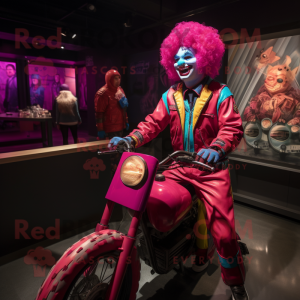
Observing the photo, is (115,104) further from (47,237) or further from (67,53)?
(67,53)

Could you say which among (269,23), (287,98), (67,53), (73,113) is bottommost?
(73,113)

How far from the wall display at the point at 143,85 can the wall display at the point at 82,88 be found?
258 cm

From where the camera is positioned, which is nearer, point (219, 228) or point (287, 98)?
point (219, 228)

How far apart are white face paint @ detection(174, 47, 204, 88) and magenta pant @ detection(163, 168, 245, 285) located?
2.21 feet

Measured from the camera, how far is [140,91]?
526 cm

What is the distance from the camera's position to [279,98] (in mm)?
2895

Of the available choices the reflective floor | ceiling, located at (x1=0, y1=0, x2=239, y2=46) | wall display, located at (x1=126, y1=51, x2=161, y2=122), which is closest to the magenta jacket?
the reflective floor

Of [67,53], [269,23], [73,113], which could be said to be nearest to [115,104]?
[73,113]

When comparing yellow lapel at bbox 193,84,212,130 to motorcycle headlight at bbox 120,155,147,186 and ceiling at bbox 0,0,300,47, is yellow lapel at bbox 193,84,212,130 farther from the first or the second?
ceiling at bbox 0,0,300,47

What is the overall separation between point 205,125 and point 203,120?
37 mm

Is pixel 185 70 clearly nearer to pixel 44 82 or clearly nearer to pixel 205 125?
pixel 205 125

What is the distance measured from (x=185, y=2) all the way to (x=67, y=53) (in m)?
4.84

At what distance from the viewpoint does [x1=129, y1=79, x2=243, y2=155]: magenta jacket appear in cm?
163

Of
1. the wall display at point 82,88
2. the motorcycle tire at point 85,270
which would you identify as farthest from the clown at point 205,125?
the wall display at point 82,88
